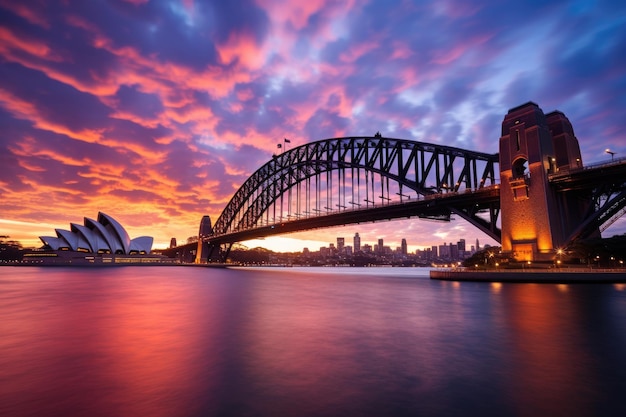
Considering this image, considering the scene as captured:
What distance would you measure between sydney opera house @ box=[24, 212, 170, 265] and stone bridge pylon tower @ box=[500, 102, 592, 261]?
324 ft

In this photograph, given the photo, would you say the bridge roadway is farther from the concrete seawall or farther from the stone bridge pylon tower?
the concrete seawall

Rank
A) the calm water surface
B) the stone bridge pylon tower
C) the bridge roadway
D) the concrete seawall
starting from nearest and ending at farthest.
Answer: the calm water surface, the concrete seawall, the bridge roadway, the stone bridge pylon tower

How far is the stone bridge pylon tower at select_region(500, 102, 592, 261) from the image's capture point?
32906mm

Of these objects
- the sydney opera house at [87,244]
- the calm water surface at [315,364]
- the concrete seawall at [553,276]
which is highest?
the sydney opera house at [87,244]

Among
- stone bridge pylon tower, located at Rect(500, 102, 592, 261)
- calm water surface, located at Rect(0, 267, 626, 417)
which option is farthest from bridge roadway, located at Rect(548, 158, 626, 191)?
calm water surface, located at Rect(0, 267, 626, 417)

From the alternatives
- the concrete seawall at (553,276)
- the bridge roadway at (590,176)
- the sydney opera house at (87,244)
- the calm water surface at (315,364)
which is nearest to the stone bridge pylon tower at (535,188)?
the bridge roadway at (590,176)

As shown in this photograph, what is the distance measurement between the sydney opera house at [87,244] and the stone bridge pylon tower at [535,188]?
9884 cm

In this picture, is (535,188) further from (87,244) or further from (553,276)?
(87,244)

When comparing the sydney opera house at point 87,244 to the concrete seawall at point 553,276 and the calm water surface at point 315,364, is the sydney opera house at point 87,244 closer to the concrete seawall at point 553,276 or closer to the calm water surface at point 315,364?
the calm water surface at point 315,364

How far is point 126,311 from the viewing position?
619 inches

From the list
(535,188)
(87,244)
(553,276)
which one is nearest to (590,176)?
(535,188)

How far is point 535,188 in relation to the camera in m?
33.9

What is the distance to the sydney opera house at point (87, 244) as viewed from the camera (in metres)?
94.9

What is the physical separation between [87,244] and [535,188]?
344 feet
